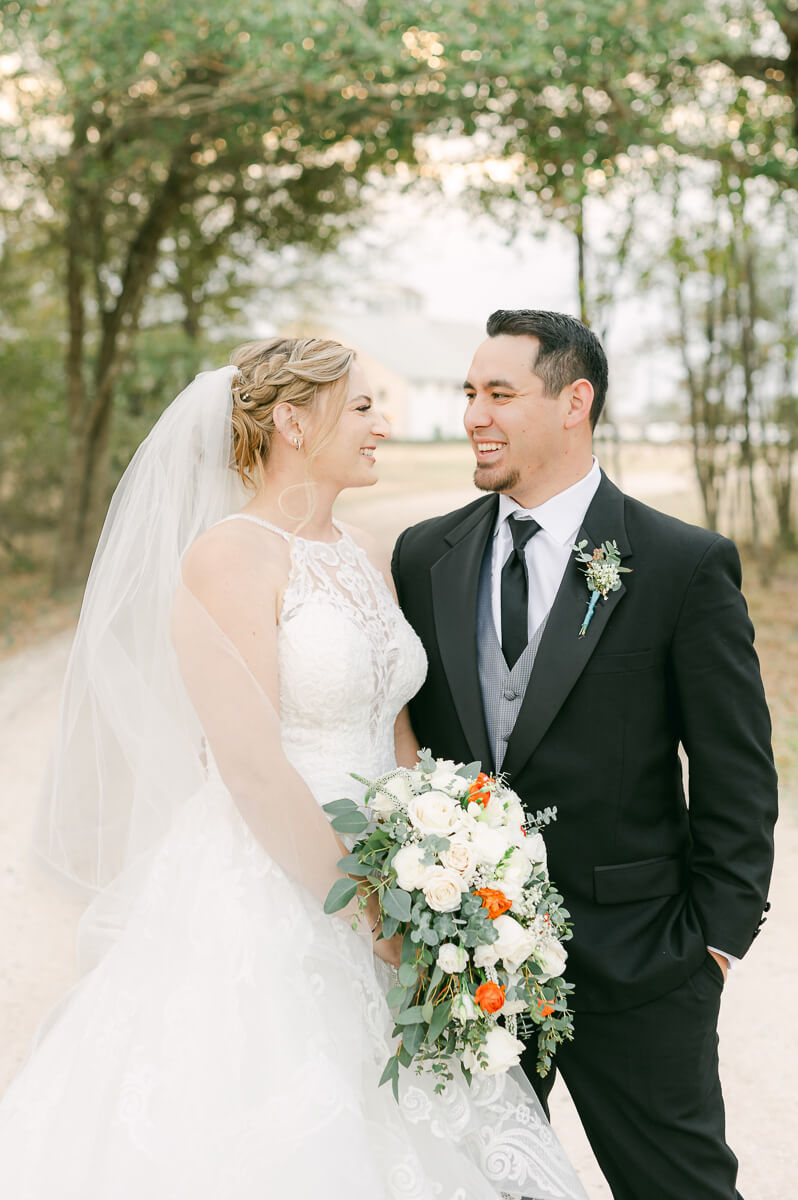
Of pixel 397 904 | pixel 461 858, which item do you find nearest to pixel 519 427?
pixel 461 858

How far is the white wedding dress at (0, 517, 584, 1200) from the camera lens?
2.21 metres

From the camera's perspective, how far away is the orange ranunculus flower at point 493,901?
211cm

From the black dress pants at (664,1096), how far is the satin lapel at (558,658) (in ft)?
2.16

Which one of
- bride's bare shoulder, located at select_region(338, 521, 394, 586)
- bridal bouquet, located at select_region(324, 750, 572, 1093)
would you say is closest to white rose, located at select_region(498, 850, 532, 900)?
bridal bouquet, located at select_region(324, 750, 572, 1093)

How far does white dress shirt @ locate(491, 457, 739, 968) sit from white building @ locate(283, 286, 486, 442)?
1286 centimetres

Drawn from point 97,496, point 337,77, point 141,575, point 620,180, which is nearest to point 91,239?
point 97,496

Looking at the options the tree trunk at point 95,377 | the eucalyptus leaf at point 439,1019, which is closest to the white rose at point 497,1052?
the eucalyptus leaf at point 439,1019

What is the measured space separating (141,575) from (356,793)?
2.74ft

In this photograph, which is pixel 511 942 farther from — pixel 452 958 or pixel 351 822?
pixel 351 822

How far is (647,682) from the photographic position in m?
2.45

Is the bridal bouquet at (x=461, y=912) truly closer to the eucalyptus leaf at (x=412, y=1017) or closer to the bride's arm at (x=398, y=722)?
the eucalyptus leaf at (x=412, y=1017)

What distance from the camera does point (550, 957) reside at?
2.21 m

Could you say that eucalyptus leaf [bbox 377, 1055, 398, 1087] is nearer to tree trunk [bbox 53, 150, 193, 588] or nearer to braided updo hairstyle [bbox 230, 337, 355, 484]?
braided updo hairstyle [bbox 230, 337, 355, 484]

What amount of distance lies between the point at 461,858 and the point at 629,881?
0.57 metres
